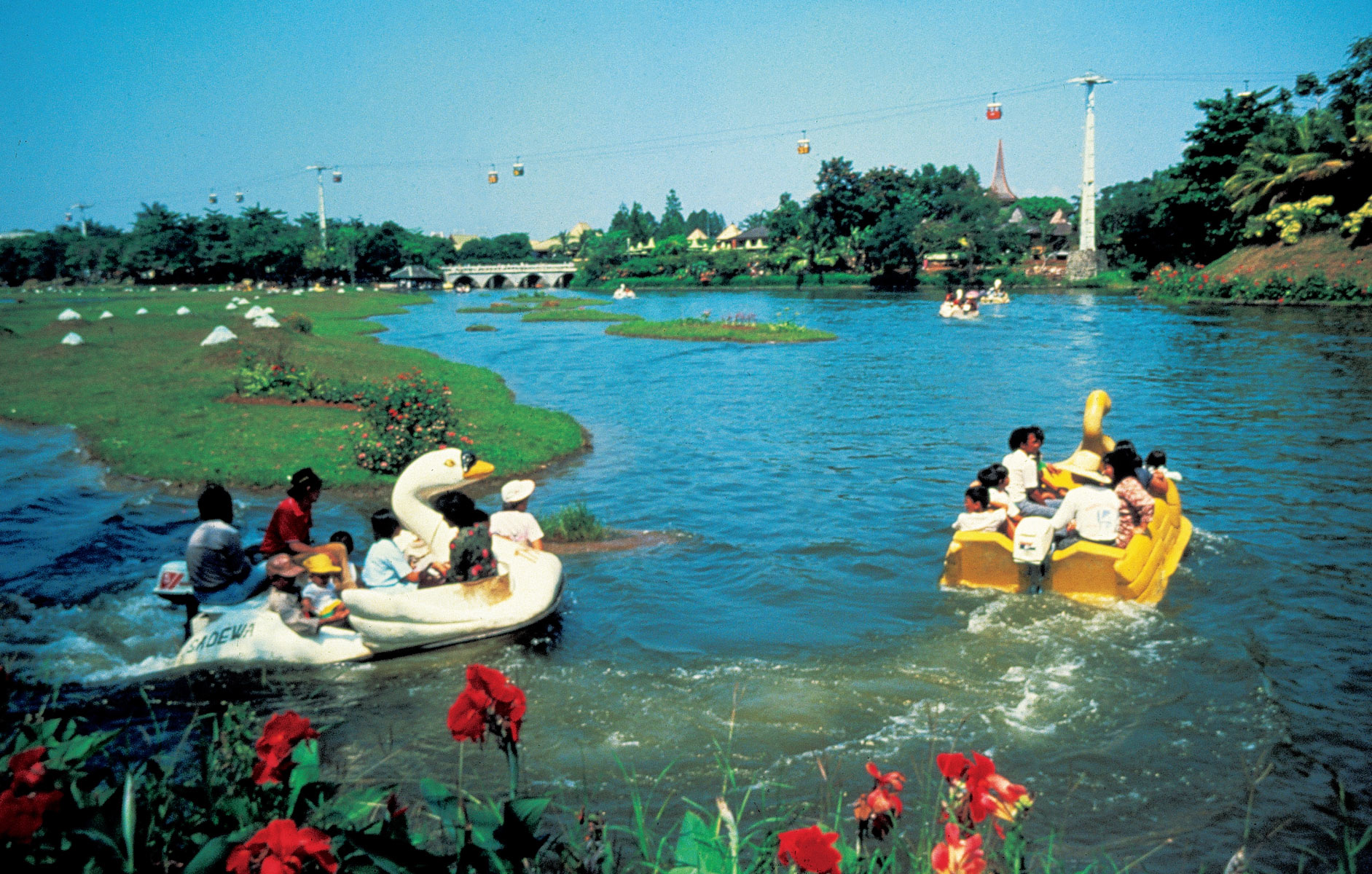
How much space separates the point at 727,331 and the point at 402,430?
28.1 metres

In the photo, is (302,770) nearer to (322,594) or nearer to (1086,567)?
(322,594)

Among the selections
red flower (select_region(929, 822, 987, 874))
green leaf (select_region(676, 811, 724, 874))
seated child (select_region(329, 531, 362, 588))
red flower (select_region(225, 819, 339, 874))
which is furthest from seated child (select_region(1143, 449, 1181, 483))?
red flower (select_region(225, 819, 339, 874))

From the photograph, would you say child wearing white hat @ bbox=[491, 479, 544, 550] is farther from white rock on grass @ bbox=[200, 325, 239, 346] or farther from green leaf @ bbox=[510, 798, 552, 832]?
white rock on grass @ bbox=[200, 325, 239, 346]

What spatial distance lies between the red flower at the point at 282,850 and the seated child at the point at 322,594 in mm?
5787

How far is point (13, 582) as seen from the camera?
10820 mm

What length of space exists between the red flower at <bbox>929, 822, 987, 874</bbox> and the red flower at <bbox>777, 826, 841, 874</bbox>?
11.3 inches

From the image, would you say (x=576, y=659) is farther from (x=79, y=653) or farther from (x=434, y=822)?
(x=79, y=653)

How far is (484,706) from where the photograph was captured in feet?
9.66

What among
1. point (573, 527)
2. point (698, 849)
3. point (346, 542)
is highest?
A: point (698, 849)

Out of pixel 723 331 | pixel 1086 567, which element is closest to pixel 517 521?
pixel 1086 567

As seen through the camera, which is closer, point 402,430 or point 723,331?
Result: point 402,430

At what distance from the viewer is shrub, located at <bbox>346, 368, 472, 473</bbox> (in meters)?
15.4

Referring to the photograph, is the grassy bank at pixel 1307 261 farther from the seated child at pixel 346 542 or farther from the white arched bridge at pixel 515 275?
the white arched bridge at pixel 515 275

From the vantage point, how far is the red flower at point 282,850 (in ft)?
7.92
